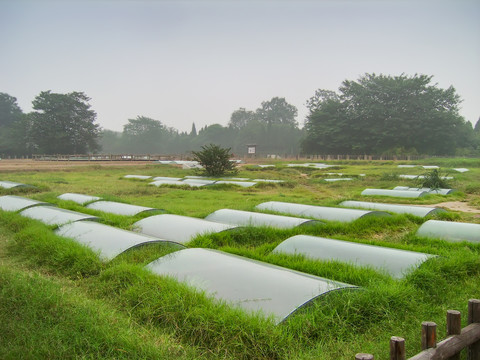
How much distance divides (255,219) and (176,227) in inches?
62.4

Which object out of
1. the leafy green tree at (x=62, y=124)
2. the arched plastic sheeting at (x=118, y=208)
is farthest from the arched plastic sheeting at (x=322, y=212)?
the leafy green tree at (x=62, y=124)

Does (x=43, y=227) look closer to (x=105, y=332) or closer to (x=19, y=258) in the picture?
(x=19, y=258)

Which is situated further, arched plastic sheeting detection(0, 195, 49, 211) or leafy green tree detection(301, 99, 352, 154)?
leafy green tree detection(301, 99, 352, 154)

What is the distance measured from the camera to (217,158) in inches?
802

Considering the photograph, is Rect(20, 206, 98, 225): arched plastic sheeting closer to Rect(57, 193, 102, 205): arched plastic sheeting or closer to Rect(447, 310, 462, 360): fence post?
Rect(57, 193, 102, 205): arched plastic sheeting

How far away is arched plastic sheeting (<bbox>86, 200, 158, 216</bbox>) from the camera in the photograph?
8.20 m

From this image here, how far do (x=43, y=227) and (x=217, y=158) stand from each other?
562 inches

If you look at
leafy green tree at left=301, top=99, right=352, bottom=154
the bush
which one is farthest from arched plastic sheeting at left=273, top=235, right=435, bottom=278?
leafy green tree at left=301, top=99, right=352, bottom=154

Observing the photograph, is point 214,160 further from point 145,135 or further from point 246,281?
point 145,135

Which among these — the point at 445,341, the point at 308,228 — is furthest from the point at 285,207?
the point at 445,341

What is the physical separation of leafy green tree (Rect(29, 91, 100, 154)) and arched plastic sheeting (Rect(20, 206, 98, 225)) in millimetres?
41866

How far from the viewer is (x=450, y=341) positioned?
2.32m

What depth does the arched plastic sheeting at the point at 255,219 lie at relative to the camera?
683 centimetres

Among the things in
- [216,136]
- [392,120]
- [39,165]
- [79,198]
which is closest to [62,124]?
[39,165]
